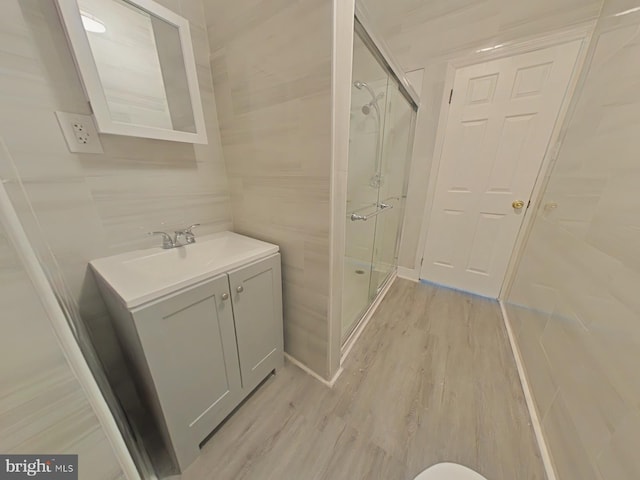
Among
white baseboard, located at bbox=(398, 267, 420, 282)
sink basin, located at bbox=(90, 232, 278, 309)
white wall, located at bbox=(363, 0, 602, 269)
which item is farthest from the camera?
white baseboard, located at bbox=(398, 267, 420, 282)

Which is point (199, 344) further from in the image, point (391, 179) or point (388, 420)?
point (391, 179)

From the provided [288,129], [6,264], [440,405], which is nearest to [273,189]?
[288,129]

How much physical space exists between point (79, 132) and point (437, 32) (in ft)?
8.68

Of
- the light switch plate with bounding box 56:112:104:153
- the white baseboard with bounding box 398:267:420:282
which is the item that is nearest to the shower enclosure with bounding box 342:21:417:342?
the white baseboard with bounding box 398:267:420:282

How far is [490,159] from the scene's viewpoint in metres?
1.82

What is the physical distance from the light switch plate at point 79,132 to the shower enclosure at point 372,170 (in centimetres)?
113

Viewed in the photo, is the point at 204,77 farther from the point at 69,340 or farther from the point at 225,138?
the point at 69,340

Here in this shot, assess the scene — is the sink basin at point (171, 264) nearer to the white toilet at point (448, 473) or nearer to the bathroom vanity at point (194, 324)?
the bathroom vanity at point (194, 324)

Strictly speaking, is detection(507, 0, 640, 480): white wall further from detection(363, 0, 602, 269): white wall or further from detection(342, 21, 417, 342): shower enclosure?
detection(342, 21, 417, 342): shower enclosure

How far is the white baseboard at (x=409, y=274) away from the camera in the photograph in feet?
7.74

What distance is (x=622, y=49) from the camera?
105 centimetres

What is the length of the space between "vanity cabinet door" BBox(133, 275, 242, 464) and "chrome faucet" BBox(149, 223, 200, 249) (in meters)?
0.48

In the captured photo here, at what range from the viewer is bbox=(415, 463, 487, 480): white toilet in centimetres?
83

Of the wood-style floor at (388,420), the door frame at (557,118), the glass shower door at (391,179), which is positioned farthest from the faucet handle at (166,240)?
the door frame at (557,118)
